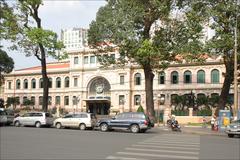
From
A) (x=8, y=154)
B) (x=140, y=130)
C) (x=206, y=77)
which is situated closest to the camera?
(x=8, y=154)

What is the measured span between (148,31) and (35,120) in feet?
43.9

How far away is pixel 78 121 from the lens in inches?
1342

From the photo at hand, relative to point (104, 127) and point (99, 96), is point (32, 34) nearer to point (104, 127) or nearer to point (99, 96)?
point (104, 127)

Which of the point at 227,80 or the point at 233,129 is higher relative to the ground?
the point at 227,80

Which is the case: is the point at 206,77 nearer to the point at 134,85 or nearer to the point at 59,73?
the point at 134,85

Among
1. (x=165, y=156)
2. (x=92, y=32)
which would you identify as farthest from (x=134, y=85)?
(x=165, y=156)

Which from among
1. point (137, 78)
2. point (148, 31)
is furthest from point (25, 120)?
point (137, 78)

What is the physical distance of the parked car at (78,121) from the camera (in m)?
33.8

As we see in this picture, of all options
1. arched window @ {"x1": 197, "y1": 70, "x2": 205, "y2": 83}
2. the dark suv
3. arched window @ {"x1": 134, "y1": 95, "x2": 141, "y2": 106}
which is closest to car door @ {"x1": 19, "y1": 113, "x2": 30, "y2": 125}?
the dark suv

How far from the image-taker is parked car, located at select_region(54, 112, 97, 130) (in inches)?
1329

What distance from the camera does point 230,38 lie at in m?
36.8

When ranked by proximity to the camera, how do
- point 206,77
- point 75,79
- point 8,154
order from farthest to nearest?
point 75,79 < point 206,77 < point 8,154

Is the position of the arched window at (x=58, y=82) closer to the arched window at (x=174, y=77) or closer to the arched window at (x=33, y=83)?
the arched window at (x=33, y=83)

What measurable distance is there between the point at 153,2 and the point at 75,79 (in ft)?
156
